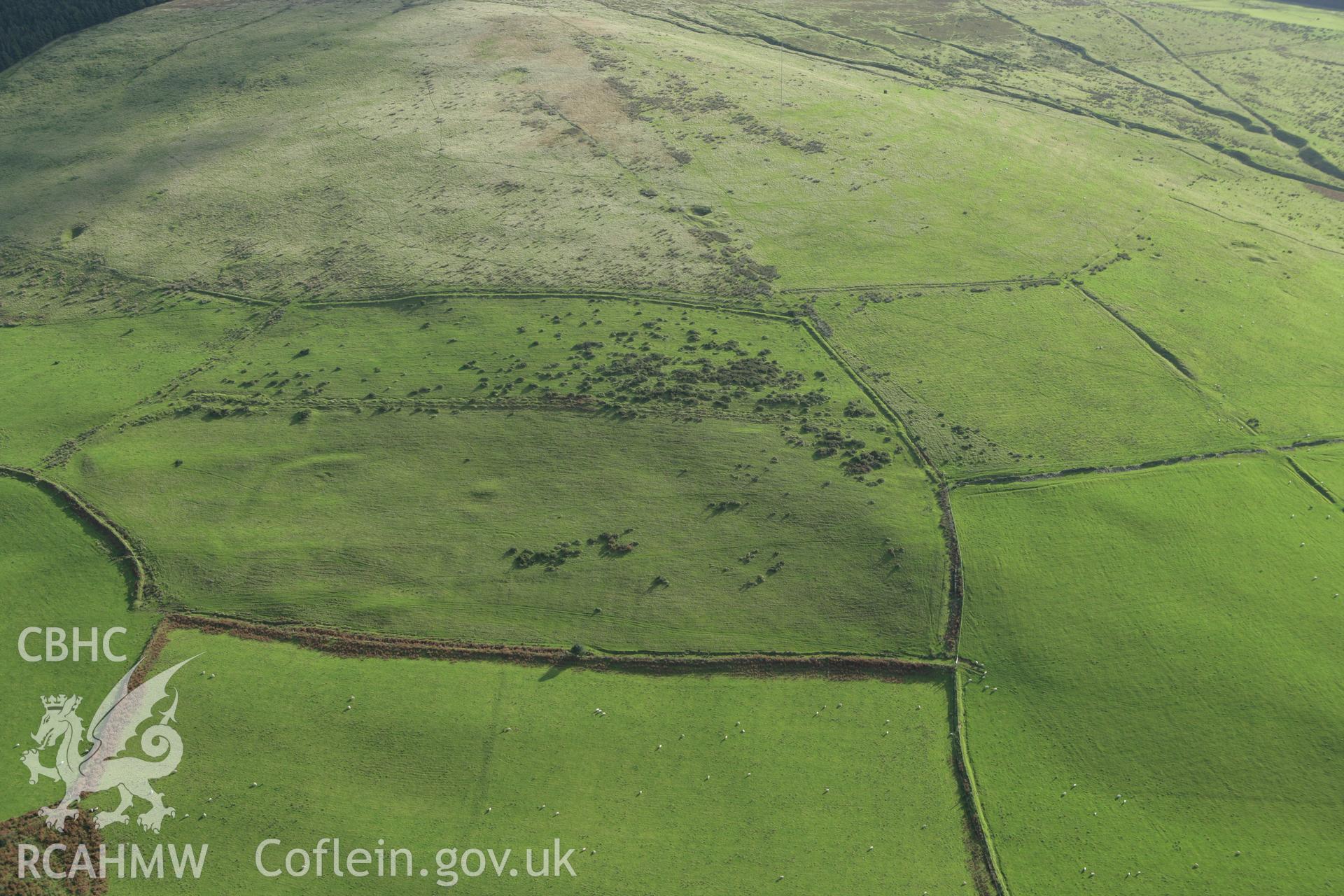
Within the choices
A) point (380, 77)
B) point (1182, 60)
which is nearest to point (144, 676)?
point (380, 77)

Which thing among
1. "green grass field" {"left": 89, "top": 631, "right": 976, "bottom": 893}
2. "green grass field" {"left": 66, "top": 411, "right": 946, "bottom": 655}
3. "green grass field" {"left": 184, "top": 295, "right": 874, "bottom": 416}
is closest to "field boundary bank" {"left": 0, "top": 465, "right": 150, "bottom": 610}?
"green grass field" {"left": 66, "top": 411, "right": 946, "bottom": 655}

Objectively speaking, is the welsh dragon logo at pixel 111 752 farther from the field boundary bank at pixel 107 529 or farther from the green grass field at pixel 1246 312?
the green grass field at pixel 1246 312

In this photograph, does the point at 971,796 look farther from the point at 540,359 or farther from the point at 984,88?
the point at 984,88

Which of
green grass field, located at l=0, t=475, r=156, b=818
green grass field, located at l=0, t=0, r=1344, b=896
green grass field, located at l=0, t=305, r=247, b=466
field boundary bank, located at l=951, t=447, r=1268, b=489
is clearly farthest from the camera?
green grass field, located at l=0, t=305, r=247, b=466

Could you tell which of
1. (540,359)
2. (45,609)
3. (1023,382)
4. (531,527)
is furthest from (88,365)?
(1023,382)

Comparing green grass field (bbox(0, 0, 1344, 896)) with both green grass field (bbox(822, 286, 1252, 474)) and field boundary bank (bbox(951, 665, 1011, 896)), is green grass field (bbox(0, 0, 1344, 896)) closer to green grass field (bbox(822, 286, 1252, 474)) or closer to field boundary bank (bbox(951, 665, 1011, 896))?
field boundary bank (bbox(951, 665, 1011, 896))

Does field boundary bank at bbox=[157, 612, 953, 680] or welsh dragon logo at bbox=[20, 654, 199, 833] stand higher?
field boundary bank at bbox=[157, 612, 953, 680]

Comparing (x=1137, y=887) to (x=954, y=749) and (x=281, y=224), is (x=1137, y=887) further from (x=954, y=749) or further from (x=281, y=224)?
(x=281, y=224)
